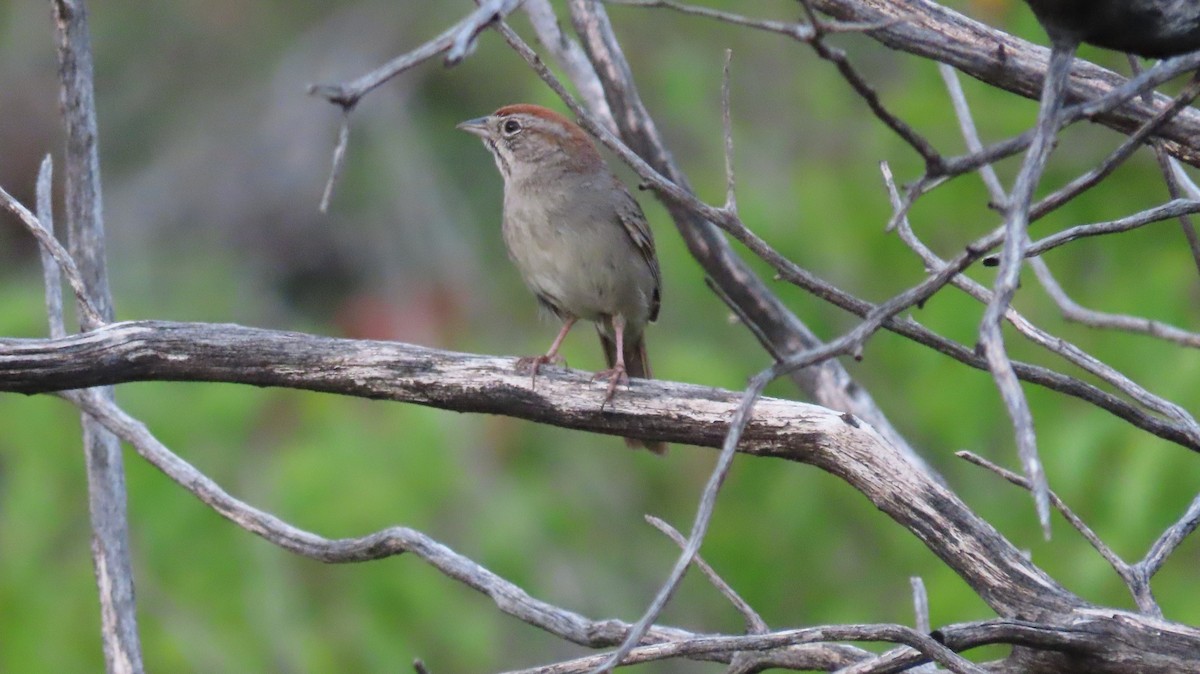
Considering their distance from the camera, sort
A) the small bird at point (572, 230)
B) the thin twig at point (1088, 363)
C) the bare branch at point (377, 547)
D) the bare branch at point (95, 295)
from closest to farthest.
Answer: the thin twig at point (1088, 363)
the bare branch at point (377, 547)
the bare branch at point (95, 295)
the small bird at point (572, 230)

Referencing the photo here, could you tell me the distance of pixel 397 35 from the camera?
11.7 meters

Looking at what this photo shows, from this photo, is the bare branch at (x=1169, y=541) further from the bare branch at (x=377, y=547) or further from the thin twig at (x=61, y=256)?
the thin twig at (x=61, y=256)

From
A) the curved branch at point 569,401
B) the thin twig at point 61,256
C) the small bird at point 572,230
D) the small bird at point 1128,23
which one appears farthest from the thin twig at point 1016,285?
the small bird at point 572,230

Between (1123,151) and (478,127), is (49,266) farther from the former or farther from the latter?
(1123,151)

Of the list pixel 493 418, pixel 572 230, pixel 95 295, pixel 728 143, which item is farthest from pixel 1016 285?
pixel 493 418

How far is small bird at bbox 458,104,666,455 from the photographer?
5.32 m

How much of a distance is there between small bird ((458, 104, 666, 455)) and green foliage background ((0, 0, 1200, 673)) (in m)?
1.40

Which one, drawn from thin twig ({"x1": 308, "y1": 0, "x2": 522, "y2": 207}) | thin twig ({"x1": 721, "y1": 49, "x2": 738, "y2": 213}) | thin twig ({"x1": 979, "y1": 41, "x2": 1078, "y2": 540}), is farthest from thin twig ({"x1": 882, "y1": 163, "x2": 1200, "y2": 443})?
thin twig ({"x1": 308, "y1": 0, "x2": 522, "y2": 207})

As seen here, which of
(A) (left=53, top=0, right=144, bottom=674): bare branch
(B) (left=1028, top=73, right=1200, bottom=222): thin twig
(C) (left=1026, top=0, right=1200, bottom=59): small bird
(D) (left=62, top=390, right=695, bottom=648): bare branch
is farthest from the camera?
(A) (left=53, top=0, right=144, bottom=674): bare branch

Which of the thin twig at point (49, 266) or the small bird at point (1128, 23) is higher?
the thin twig at point (49, 266)

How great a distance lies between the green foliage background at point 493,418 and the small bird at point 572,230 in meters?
1.40

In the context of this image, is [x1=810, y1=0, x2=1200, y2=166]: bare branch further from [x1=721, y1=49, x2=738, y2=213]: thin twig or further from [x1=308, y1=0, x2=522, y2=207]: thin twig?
[x1=308, y1=0, x2=522, y2=207]: thin twig

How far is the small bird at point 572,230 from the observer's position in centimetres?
532

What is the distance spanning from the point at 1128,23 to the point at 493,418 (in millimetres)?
6860
